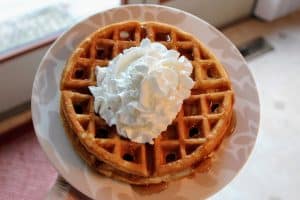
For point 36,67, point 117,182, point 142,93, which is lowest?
point 36,67

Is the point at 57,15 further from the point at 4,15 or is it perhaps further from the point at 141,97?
the point at 141,97

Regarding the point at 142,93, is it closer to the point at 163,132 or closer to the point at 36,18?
the point at 163,132

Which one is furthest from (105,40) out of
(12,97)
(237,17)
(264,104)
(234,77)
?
(237,17)

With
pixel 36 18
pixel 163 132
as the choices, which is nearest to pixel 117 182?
pixel 163 132

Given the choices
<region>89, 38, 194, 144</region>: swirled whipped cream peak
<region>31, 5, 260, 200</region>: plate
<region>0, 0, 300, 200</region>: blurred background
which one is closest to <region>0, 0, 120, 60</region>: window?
<region>0, 0, 300, 200</region>: blurred background

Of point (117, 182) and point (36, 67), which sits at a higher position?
point (117, 182)

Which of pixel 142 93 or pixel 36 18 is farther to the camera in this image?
pixel 36 18
